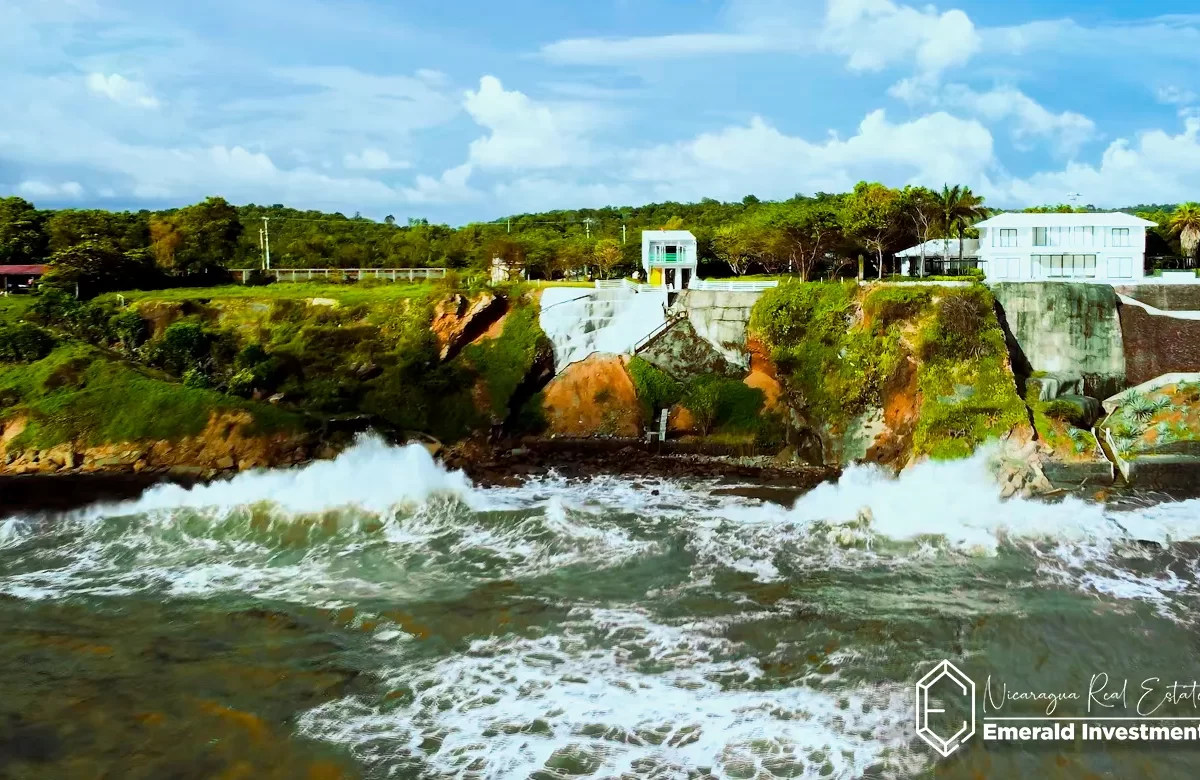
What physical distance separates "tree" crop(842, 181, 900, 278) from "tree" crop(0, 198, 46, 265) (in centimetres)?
5357

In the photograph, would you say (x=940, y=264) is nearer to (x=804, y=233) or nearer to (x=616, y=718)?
(x=804, y=233)

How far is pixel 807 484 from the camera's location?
27578mm

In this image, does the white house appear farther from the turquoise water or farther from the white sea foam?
the white sea foam

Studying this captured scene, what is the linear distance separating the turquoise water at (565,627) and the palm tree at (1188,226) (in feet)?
104

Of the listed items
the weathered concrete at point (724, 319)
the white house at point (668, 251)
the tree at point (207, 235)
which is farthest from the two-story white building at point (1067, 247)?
the tree at point (207, 235)

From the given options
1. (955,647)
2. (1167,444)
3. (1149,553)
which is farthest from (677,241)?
(955,647)

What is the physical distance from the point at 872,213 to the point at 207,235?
43.1m

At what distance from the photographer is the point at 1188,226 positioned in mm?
48125

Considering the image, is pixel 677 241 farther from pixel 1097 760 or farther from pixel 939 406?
pixel 1097 760

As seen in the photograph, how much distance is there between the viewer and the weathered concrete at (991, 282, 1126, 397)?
3117cm

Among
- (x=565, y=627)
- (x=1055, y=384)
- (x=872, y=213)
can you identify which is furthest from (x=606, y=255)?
(x=565, y=627)

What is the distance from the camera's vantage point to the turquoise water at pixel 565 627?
1286cm

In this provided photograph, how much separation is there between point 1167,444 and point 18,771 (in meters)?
31.5

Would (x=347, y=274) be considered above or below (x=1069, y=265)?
above
